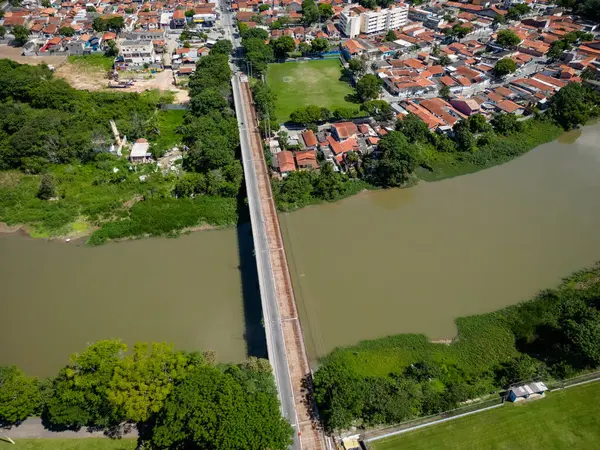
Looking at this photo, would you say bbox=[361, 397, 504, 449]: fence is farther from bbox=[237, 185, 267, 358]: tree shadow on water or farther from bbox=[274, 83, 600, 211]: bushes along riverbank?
bbox=[274, 83, 600, 211]: bushes along riverbank

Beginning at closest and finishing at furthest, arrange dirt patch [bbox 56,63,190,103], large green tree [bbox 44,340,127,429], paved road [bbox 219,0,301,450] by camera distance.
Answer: large green tree [bbox 44,340,127,429], paved road [bbox 219,0,301,450], dirt patch [bbox 56,63,190,103]

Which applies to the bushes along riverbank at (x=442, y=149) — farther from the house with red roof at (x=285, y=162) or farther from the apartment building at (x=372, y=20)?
the apartment building at (x=372, y=20)

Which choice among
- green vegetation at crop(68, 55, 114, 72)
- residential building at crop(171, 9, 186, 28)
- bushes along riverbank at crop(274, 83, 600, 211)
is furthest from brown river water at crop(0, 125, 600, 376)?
residential building at crop(171, 9, 186, 28)

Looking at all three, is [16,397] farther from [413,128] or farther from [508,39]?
[508,39]

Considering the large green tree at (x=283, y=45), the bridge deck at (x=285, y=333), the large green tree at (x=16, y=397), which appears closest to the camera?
the large green tree at (x=16, y=397)

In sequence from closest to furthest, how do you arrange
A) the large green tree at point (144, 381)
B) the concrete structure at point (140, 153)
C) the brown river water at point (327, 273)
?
the large green tree at point (144, 381)
the brown river water at point (327, 273)
the concrete structure at point (140, 153)

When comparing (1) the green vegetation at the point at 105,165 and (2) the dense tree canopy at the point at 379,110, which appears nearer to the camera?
(1) the green vegetation at the point at 105,165

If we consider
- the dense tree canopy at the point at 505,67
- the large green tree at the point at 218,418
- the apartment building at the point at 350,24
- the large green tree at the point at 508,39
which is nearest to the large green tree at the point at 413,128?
the dense tree canopy at the point at 505,67

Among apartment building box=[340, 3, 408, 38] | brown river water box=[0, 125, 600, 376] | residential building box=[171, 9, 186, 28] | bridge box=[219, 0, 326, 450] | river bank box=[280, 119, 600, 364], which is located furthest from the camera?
residential building box=[171, 9, 186, 28]
